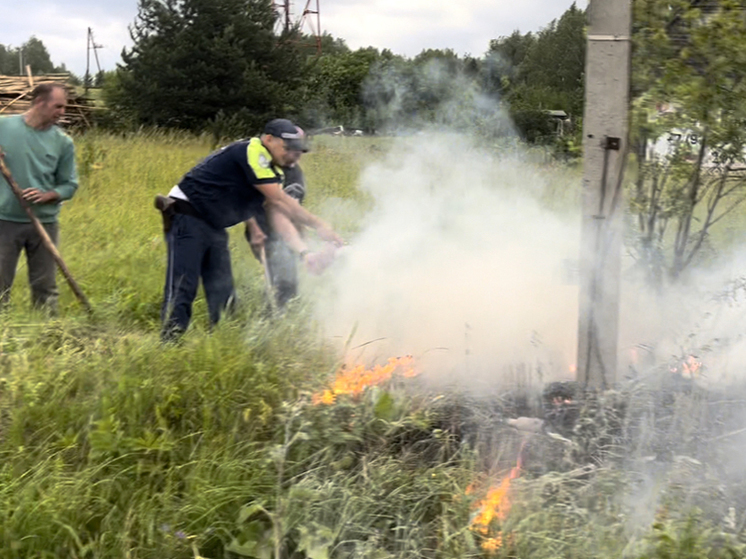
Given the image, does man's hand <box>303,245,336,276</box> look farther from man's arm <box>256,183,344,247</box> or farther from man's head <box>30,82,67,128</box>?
man's head <box>30,82,67,128</box>

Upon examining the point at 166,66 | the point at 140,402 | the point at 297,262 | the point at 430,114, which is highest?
the point at 166,66

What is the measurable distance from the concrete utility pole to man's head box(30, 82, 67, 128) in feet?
11.9

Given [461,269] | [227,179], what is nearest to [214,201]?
[227,179]

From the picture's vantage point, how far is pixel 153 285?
609 cm

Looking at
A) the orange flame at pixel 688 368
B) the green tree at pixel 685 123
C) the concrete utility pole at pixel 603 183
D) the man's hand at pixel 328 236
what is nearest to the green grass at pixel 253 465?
the concrete utility pole at pixel 603 183

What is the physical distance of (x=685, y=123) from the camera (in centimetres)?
387

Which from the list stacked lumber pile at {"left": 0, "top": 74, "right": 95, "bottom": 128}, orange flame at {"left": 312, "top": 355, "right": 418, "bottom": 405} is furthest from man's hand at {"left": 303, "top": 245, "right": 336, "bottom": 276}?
stacked lumber pile at {"left": 0, "top": 74, "right": 95, "bottom": 128}

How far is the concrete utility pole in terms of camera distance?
11.1ft

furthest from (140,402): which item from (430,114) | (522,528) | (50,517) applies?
(430,114)

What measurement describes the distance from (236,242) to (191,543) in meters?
5.41

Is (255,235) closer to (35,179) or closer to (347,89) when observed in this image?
(35,179)

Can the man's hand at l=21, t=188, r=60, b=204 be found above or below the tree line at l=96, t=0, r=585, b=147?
below

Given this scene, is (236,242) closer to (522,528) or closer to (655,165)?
(655,165)

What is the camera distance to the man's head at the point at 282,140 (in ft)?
14.9
